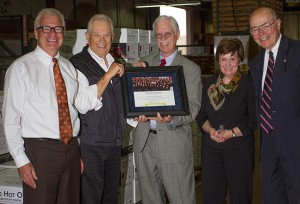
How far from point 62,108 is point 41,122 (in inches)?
6.0

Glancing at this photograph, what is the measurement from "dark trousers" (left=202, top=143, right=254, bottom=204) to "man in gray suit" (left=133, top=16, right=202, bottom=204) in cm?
15

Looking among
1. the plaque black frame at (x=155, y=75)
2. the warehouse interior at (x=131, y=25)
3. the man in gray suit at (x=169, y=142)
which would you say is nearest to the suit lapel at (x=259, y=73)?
the man in gray suit at (x=169, y=142)

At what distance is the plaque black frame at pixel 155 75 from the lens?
9.91 ft

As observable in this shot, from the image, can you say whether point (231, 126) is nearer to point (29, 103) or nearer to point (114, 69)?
point (114, 69)

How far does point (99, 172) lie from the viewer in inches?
118

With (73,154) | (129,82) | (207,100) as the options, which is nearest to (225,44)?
(207,100)

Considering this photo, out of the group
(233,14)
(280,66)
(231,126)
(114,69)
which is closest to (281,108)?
(280,66)

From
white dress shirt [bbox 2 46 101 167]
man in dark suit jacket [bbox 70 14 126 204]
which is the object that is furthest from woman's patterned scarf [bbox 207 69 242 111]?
white dress shirt [bbox 2 46 101 167]

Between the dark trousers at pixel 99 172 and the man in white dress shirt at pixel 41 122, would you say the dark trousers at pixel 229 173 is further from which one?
the man in white dress shirt at pixel 41 122

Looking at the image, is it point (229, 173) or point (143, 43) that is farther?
point (143, 43)

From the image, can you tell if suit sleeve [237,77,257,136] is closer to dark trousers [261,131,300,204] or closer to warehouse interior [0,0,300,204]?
dark trousers [261,131,300,204]

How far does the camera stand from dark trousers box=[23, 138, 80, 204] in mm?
2594

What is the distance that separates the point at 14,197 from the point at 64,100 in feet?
4.12

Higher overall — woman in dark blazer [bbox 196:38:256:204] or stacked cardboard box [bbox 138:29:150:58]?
stacked cardboard box [bbox 138:29:150:58]
